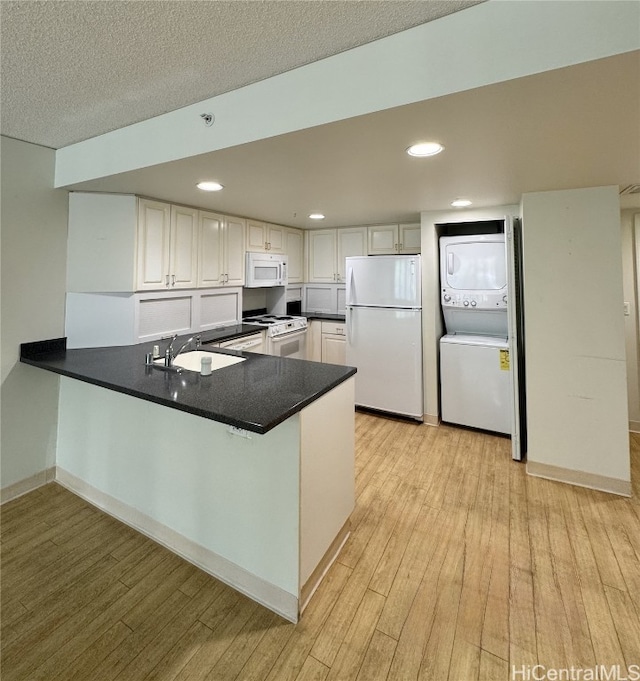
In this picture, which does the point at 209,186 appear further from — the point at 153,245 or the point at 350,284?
the point at 350,284

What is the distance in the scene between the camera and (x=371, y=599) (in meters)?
1.57

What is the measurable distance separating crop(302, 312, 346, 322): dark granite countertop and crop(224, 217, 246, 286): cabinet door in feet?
3.69

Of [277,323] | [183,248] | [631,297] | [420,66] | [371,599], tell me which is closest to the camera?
[420,66]

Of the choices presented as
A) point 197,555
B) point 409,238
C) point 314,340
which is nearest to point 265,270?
point 314,340

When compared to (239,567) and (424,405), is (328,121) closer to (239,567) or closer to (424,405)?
(239,567)

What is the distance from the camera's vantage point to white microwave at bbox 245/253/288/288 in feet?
12.6

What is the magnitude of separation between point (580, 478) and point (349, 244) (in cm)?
330

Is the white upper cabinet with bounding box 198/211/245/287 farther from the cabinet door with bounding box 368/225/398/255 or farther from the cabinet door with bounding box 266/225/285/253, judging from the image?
the cabinet door with bounding box 368/225/398/255

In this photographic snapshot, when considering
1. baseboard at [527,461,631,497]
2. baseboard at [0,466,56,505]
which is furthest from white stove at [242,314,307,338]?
baseboard at [527,461,631,497]

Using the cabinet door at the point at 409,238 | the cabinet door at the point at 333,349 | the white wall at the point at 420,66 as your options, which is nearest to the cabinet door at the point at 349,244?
the cabinet door at the point at 409,238

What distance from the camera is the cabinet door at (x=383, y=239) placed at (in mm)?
4105

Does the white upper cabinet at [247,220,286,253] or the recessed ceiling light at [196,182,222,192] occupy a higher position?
the white upper cabinet at [247,220,286,253]

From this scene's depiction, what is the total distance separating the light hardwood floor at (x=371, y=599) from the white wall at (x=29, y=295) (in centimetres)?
34

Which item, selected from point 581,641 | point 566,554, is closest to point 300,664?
point 581,641
